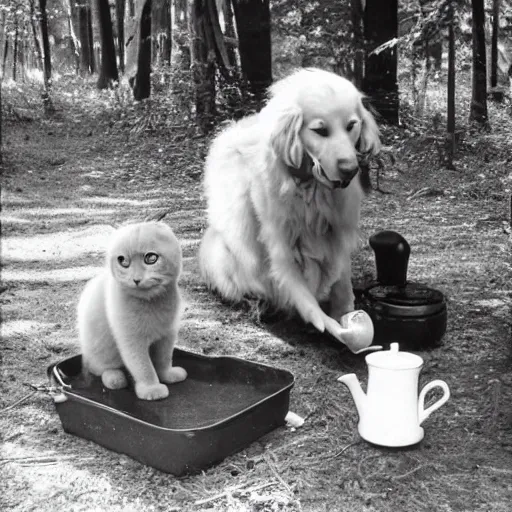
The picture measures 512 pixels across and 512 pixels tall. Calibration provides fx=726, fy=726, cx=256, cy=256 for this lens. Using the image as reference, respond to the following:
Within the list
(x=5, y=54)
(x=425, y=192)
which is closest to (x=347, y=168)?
(x=425, y=192)

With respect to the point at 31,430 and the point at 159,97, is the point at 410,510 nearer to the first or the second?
the point at 31,430

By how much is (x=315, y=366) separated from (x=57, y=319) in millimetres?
560

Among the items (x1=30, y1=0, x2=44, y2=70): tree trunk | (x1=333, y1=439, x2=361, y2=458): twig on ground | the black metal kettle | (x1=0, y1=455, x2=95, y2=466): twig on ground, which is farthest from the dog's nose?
(x1=0, y1=455, x2=95, y2=466): twig on ground

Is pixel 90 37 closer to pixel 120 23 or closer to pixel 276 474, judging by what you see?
pixel 120 23

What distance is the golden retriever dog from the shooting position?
1464 mm

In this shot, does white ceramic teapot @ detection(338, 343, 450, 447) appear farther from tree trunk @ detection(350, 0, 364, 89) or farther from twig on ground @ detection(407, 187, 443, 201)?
tree trunk @ detection(350, 0, 364, 89)

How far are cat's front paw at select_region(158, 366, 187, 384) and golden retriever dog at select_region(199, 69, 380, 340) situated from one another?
33 cm

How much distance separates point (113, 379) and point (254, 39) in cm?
79

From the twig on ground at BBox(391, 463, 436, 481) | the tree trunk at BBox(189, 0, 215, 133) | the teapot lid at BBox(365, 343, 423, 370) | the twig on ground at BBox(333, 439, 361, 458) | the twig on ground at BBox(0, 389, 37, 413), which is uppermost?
the tree trunk at BBox(189, 0, 215, 133)

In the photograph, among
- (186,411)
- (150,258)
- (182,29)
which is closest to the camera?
(150,258)

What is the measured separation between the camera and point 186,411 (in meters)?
1.31

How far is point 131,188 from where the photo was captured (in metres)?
1.57

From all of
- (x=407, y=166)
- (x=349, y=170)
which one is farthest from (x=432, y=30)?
(x=349, y=170)

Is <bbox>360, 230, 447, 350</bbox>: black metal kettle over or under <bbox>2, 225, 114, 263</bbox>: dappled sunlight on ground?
under
